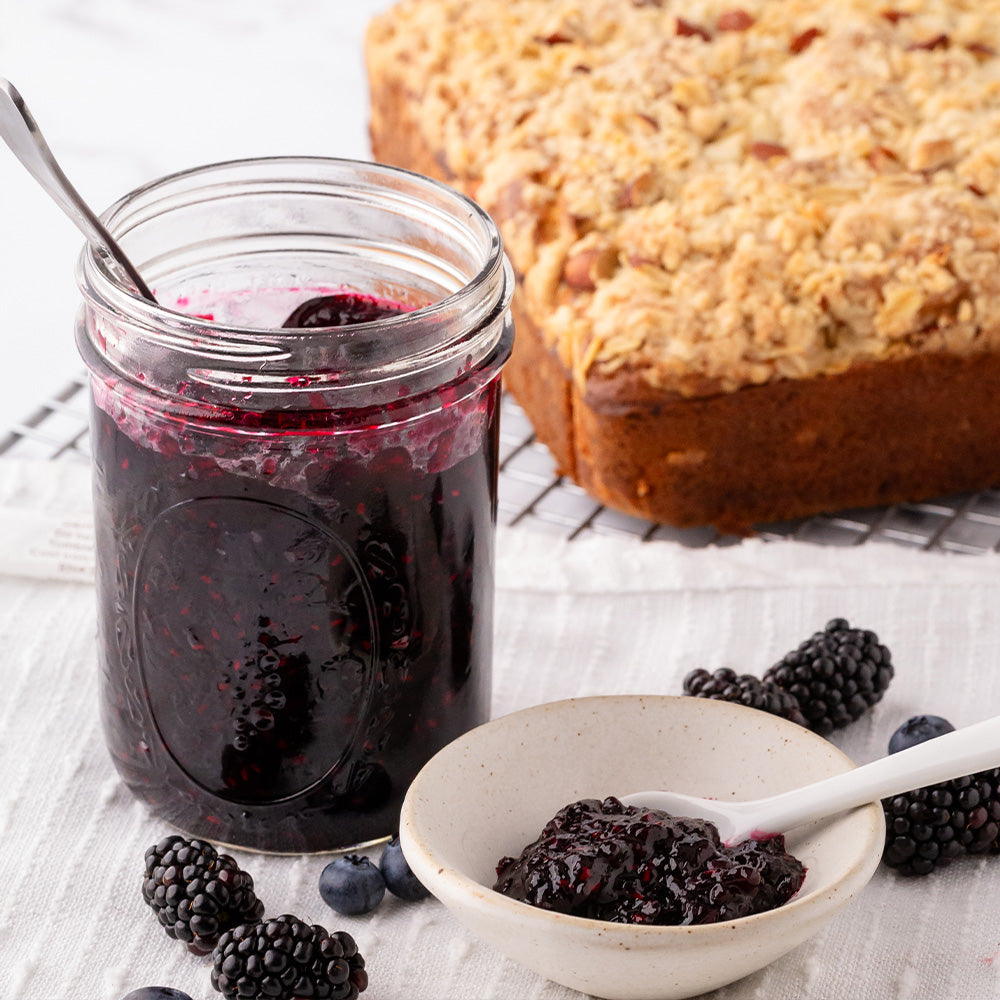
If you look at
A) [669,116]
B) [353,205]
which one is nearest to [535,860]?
[353,205]

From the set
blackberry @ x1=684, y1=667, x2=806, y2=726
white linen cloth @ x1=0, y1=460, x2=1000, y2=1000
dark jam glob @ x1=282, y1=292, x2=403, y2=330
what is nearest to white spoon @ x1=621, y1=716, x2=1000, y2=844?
white linen cloth @ x1=0, y1=460, x2=1000, y2=1000

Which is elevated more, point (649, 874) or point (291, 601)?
point (291, 601)

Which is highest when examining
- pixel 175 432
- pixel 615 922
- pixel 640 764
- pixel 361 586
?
pixel 175 432

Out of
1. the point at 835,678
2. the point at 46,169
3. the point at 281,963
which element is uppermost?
the point at 46,169

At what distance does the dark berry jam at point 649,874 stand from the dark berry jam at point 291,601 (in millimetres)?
262

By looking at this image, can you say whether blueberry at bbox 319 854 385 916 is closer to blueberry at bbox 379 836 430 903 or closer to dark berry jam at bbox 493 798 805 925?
blueberry at bbox 379 836 430 903

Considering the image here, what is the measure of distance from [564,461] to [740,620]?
0.56 meters

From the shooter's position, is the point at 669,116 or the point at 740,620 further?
the point at 669,116

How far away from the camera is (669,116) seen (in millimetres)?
2707

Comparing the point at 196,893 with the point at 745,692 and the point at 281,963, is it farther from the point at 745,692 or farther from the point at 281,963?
the point at 745,692

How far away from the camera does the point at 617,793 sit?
168cm

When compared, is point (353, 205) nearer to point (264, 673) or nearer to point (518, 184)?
point (264, 673)

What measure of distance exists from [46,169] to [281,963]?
31.1 inches

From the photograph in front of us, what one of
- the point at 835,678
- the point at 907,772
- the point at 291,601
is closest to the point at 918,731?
the point at 835,678
